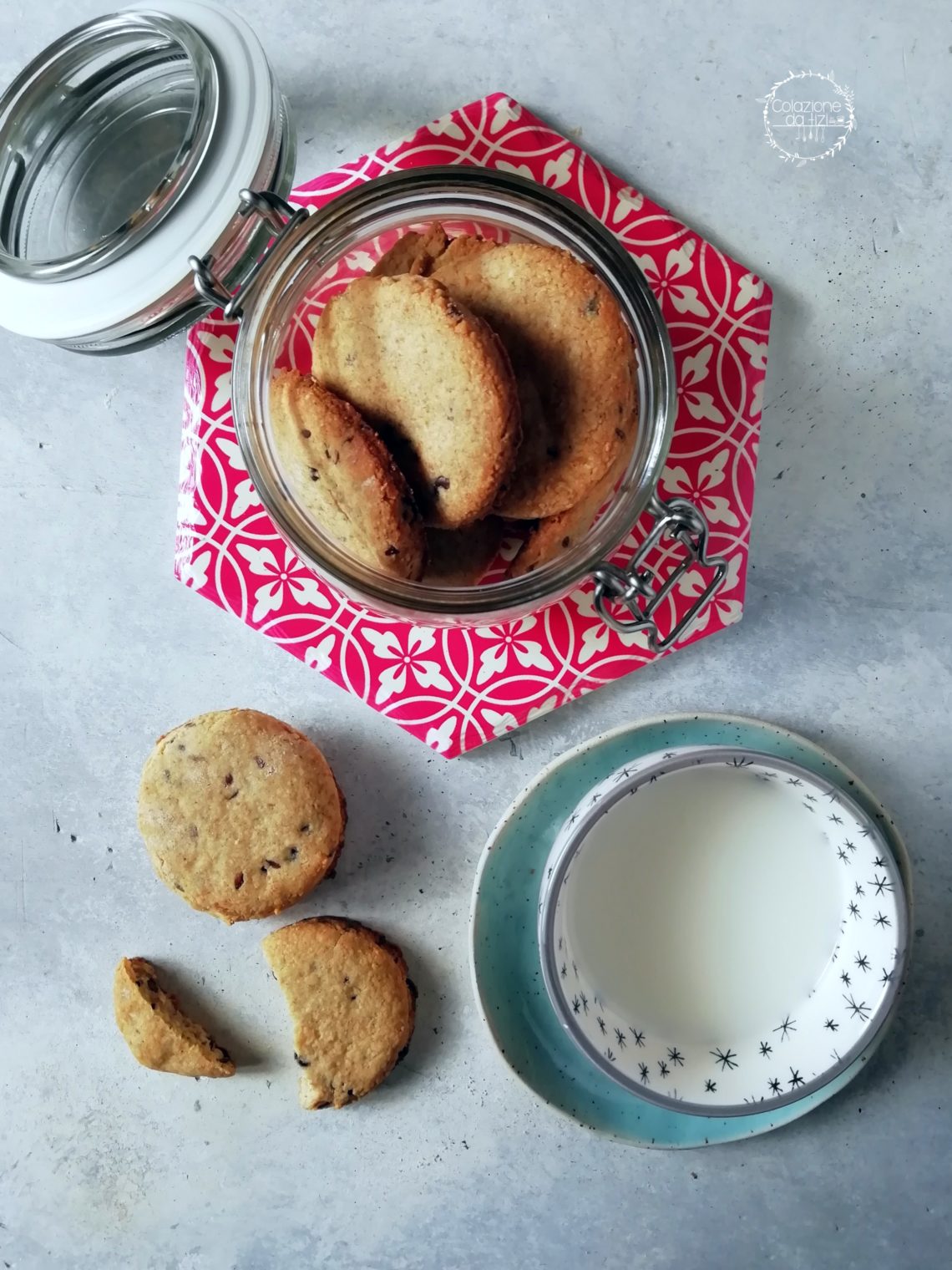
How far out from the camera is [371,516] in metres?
0.65

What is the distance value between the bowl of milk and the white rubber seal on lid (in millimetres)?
461

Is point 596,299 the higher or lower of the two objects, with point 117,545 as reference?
higher

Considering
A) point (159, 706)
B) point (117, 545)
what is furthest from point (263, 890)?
point (117, 545)

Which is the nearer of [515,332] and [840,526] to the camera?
[515,332]

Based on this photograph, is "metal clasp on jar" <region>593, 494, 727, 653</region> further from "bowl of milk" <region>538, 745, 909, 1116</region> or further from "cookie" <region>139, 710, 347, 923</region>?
"cookie" <region>139, 710, 347, 923</region>

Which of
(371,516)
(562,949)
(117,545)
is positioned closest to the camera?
(371,516)

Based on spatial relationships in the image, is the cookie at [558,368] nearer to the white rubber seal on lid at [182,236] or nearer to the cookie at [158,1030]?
the white rubber seal on lid at [182,236]

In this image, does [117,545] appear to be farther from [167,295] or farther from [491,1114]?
[491,1114]

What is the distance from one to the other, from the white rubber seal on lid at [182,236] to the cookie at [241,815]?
1.05ft

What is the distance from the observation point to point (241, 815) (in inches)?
33.7

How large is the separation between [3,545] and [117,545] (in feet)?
0.33

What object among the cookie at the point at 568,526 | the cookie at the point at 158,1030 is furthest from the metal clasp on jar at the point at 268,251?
the cookie at the point at 158,1030

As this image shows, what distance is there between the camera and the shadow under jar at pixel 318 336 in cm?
69

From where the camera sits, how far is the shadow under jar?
2.26 ft
